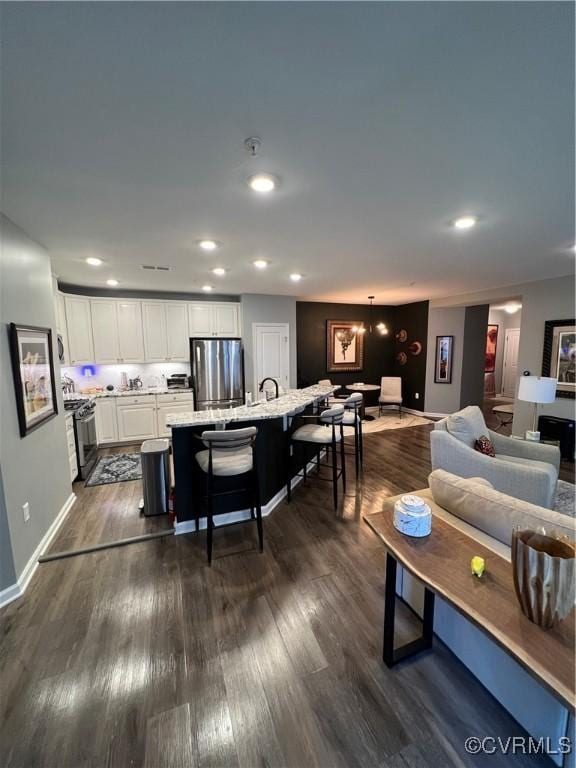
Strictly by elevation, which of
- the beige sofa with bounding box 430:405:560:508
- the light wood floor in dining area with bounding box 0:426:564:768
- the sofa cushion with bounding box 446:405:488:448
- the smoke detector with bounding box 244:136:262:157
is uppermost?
the smoke detector with bounding box 244:136:262:157

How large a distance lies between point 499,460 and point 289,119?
2.97 meters

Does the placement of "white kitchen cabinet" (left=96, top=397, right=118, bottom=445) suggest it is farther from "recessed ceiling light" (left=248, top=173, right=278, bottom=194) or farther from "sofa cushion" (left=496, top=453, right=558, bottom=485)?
"sofa cushion" (left=496, top=453, right=558, bottom=485)

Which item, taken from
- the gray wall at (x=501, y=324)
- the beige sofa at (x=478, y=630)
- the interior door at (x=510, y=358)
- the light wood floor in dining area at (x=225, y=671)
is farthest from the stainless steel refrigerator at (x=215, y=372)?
the interior door at (x=510, y=358)

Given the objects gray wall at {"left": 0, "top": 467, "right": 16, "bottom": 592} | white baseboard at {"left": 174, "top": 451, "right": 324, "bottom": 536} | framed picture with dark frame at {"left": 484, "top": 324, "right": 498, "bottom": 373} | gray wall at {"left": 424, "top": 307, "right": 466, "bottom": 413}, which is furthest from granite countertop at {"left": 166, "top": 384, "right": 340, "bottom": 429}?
framed picture with dark frame at {"left": 484, "top": 324, "right": 498, "bottom": 373}

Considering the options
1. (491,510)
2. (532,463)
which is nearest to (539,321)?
(532,463)

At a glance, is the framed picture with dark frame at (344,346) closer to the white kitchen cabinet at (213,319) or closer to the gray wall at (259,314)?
the gray wall at (259,314)

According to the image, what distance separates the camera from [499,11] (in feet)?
2.99

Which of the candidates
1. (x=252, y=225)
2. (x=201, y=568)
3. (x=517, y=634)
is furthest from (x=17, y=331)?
(x=517, y=634)

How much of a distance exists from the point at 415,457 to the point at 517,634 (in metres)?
3.94

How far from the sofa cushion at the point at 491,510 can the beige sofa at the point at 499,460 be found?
849 mm

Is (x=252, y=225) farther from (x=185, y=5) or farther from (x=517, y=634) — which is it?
(x=517, y=634)

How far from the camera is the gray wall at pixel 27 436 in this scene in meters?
2.11

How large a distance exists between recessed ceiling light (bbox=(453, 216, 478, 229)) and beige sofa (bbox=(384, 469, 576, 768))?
195 centimetres

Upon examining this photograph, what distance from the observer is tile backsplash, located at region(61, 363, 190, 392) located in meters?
5.32
